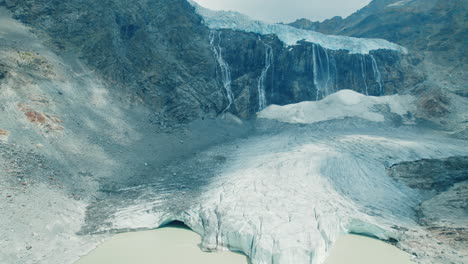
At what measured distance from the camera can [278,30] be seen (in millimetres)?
28531

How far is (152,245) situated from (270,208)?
3758 mm

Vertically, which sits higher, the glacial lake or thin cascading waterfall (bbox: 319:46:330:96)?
thin cascading waterfall (bbox: 319:46:330:96)

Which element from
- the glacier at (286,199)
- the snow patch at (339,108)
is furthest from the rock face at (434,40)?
the glacier at (286,199)

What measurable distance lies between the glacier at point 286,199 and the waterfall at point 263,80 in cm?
842

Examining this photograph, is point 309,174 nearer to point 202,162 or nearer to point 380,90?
point 202,162

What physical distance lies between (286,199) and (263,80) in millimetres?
18028

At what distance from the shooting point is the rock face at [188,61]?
19891 mm

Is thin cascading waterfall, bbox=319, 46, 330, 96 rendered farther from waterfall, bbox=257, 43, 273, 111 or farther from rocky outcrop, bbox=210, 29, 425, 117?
waterfall, bbox=257, 43, 273, 111

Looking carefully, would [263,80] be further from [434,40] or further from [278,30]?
[434,40]

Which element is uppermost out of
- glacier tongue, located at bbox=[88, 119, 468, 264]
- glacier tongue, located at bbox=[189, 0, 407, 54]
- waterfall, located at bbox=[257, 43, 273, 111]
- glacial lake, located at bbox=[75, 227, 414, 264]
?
glacier tongue, located at bbox=[189, 0, 407, 54]

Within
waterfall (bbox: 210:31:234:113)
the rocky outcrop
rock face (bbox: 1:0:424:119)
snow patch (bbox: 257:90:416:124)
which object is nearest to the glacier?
snow patch (bbox: 257:90:416:124)

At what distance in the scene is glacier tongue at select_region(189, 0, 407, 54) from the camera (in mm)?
27828

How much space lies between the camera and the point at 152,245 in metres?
8.80

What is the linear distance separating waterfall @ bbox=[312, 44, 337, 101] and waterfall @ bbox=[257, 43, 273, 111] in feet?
14.7
